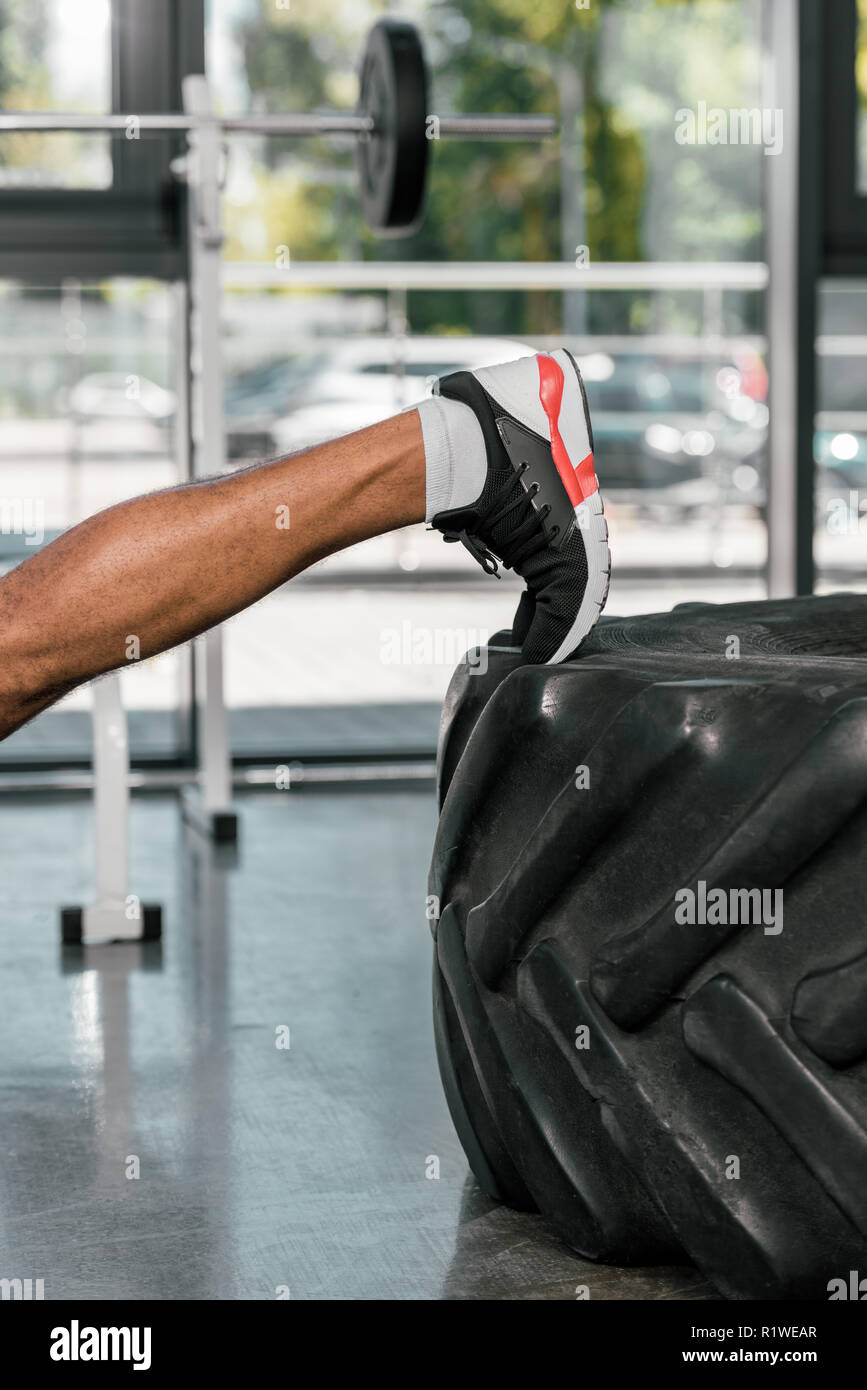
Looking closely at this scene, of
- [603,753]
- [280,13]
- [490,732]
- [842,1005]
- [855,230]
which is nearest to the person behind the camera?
[842,1005]

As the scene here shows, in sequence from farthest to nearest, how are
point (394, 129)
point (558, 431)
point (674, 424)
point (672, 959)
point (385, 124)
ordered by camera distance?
point (674, 424) → point (385, 124) → point (394, 129) → point (558, 431) → point (672, 959)

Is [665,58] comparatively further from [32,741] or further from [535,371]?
[535,371]

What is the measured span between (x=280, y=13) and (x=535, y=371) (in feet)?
8.91

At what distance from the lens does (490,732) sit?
1.47 metres

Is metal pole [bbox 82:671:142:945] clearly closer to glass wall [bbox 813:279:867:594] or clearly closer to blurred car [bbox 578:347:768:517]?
blurred car [bbox 578:347:768:517]

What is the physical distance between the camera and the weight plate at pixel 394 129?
3021mm

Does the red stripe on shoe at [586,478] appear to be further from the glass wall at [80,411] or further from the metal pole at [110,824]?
the glass wall at [80,411]

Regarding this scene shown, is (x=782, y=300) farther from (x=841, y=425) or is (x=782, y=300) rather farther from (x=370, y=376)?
(x=370, y=376)

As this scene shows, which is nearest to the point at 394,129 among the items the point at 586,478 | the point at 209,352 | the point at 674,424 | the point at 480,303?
the point at 209,352

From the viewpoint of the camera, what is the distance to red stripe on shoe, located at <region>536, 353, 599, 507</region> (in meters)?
1.56

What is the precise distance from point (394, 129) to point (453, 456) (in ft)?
5.52

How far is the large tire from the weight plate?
70.5 inches

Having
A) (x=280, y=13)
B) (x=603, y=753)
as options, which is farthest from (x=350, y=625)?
(x=603, y=753)

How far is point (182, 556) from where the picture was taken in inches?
57.7
